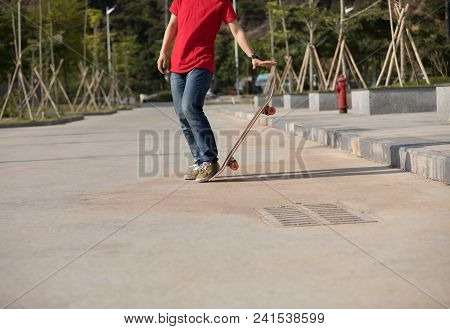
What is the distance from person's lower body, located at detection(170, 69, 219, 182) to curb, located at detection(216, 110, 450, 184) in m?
1.70

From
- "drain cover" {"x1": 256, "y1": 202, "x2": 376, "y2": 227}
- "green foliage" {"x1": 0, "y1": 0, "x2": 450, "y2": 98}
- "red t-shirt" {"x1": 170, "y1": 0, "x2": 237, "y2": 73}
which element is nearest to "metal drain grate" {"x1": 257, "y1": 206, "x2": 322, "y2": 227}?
"drain cover" {"x1": 256, "y1": 202, "x2": 376, "y2": 227}

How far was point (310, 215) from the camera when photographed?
5.09 metres

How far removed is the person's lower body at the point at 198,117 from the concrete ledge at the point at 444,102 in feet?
18.3

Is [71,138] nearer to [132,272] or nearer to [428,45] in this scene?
[132,272]

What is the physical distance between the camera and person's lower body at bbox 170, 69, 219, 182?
7141 millimetres

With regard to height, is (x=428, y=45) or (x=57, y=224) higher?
(x=428, y=45)

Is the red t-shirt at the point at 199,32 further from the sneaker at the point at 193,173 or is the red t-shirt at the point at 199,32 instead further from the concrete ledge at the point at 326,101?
the concrete ledge at the point at 326,101

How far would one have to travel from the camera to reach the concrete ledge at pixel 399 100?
52.9ft

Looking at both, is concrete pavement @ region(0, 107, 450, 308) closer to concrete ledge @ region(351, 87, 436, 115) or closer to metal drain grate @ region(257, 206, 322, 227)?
metal drain grate @ region(257, 206, 322, 227)

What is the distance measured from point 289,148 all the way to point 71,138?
562 centimetres

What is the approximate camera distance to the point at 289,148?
10531mm

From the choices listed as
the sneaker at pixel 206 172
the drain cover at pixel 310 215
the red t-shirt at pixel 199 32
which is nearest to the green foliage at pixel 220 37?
the red t-shirt at pixel 199 32

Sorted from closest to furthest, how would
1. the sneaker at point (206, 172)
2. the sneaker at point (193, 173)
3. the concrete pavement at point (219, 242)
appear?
the concrete pavement at point (219, 242)
the sneaker at point (206, 172)
the sneaker at point (193, 173)
